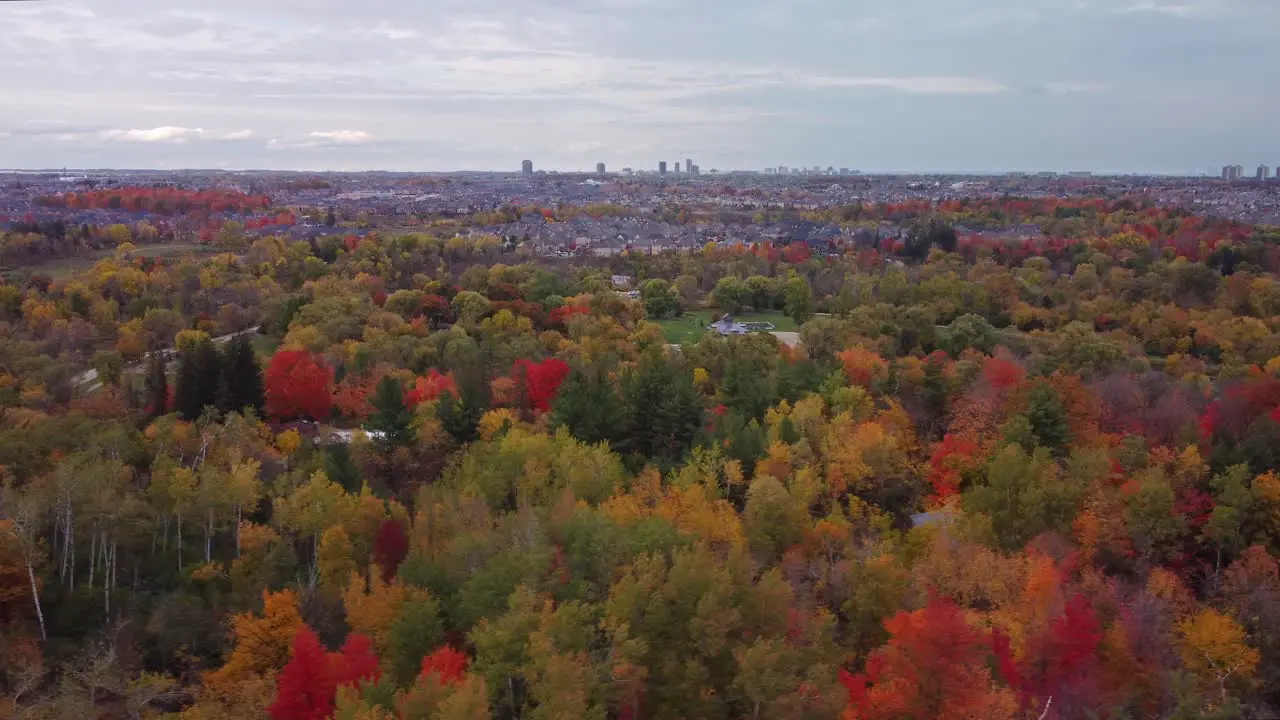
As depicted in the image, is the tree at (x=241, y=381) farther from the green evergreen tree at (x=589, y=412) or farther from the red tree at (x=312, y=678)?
the red tree at (x=312, y=678)

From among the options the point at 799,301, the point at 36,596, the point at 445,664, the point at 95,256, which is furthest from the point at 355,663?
the point at 95,256

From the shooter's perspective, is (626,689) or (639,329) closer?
(626,689)

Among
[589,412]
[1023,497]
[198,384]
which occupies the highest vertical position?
[198,384]

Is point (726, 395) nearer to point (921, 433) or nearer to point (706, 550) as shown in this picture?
point (921, 433)

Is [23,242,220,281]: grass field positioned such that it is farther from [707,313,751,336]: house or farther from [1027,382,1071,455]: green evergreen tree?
[1027,382,1071,455]: green evergreen tree

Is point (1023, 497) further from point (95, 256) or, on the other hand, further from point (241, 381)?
point (95, 256)

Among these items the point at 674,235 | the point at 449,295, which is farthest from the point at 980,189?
the point at 449,295

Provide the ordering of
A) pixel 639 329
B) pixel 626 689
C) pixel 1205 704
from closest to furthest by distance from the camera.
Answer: pixel 1205 704, pixel 626 689, pixel 639 329
